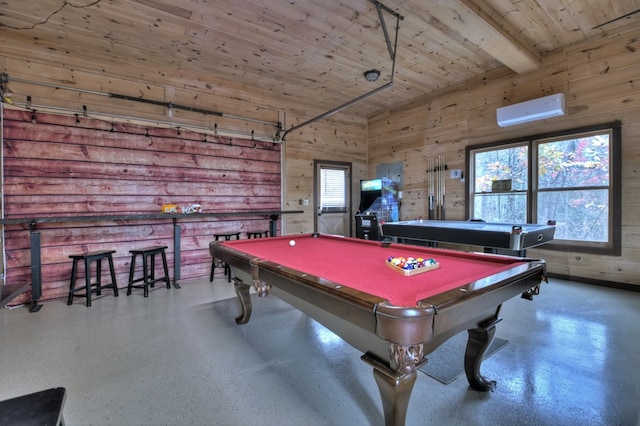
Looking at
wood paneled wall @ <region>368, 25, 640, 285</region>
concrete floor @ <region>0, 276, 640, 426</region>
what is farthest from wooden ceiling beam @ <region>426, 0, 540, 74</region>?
concrete floor @ <region>0, 276, 640, 426</region>

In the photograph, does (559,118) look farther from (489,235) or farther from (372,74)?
(372,74)

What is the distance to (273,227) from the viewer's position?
5285 millimetres

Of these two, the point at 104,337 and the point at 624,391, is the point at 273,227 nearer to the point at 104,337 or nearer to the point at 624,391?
the point at 104,337

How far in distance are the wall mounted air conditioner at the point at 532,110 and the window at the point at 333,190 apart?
318 centimetres

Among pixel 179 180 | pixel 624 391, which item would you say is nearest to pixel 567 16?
pixel 624 391

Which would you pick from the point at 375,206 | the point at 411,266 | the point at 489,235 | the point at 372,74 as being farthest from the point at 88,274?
the point at 375,206

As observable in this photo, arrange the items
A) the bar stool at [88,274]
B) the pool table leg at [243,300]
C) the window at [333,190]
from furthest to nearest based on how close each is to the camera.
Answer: the window at [333,190]
the bar stool at [88,274]
the pool table leg at [243,300]

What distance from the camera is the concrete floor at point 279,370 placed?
167 cm

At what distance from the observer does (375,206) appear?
638 centimetres

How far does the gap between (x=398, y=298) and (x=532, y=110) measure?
443 centimetres

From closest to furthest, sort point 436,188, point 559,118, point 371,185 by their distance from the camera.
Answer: point 559,118, point 436,188, point 371,185

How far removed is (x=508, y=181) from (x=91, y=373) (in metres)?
5.64

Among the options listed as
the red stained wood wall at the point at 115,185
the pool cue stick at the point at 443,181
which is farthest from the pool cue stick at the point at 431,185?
the red stained wood wall at the point at 115,185

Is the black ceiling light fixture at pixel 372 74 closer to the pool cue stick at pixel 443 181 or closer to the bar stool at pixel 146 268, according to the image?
the pool cue stick at pixel 443 181
